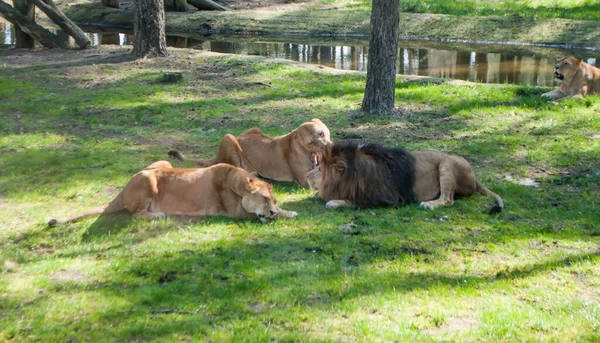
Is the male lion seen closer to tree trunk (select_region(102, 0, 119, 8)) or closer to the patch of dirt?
the patch of dirt

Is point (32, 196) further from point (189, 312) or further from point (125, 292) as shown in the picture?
point (189, 312)

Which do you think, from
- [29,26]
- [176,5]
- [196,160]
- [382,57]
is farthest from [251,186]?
[176,5]

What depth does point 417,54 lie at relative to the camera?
2317 cm

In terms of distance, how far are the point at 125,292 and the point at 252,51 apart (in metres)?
17.6

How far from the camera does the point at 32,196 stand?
29.3 ft

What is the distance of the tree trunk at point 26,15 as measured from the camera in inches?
744

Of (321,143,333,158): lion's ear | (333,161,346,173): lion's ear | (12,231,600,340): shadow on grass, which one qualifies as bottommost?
(12,231,600,340): shadow on grass

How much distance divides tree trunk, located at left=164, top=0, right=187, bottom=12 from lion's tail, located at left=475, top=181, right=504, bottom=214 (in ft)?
73.5

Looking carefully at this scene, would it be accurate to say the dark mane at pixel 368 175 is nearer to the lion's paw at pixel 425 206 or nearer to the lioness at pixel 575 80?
the lion's paw at pixel 425 206

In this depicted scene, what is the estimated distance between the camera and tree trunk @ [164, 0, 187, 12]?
29.2 meters

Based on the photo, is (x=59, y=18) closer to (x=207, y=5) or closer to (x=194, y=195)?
(x=207, y=5)

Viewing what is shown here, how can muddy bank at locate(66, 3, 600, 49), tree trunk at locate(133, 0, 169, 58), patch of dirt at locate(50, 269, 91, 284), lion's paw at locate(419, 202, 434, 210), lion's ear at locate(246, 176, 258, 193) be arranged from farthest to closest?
muddy bank at locate(66, 3, 600, 49), tree trunk at locate(133, 0, 169, 58), lion's paw at locate(419, 202, 434, 210), lion's ear at locate(246, 176, 258, 193), patch of dirt at locate(50, 269, 91, 284)

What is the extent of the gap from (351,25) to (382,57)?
15.0 m

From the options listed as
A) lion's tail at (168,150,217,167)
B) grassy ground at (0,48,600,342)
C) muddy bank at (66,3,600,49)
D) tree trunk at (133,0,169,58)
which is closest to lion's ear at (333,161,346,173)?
grassy ground at (0,48,600,342)
